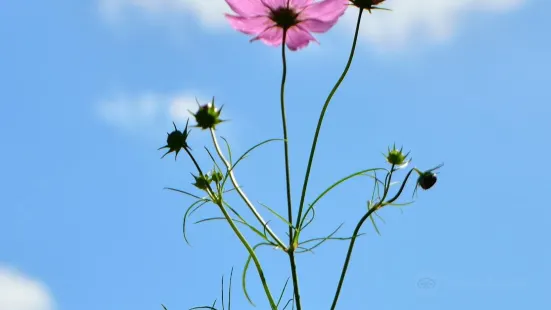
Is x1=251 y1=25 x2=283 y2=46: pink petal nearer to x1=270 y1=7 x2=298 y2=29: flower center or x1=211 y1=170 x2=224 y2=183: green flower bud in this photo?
x1=270 y1=7 x2=298 y2=29: flower center

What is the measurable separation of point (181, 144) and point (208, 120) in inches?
2.0

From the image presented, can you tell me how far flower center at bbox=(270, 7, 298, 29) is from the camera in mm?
1006

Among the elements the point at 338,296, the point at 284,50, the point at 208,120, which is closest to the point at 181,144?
the point at 208,120

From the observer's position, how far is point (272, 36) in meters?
1.02

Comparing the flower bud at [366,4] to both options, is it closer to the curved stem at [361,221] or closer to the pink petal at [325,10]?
the pink petal at [325,10]

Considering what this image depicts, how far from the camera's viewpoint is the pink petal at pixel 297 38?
3.33ft

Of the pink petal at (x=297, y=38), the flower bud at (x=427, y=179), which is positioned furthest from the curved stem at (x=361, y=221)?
the pink petal at (x=297, y=38)

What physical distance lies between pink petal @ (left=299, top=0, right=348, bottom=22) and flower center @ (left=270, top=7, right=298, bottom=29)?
0.5 inches

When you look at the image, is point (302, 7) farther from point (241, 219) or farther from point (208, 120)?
point (241, 219)

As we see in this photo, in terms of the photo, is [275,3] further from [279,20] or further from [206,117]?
[206,117]

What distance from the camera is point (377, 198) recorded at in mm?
1000

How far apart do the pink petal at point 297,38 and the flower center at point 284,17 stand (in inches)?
0.5

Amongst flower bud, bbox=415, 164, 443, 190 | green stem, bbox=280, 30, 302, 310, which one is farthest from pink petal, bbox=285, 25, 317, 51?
flower bud, bbox=415, 164, 443, 190

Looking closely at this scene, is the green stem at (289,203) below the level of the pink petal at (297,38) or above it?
below
